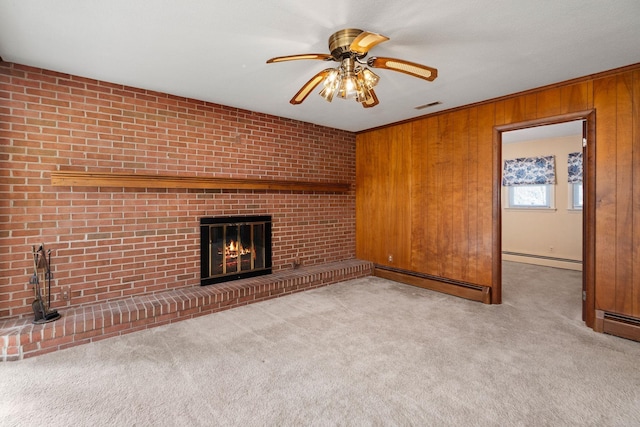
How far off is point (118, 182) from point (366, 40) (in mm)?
2610

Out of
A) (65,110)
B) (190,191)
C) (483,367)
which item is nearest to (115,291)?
(190,191)

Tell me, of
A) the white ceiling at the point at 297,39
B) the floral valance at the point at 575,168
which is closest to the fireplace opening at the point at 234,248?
the white ceiling at the point at 297,39

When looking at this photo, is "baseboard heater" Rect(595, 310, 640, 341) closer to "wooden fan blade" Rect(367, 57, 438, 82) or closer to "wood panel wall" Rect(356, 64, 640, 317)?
"wood panel wall" Rect(356, 64, 640, 317)

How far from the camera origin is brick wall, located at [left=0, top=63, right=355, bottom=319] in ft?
8.71

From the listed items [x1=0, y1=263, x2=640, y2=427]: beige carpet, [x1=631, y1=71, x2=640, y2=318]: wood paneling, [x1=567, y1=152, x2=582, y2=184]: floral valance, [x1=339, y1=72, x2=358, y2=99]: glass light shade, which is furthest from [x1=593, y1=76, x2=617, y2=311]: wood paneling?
[x1=567, y1=152, x2=582, y2=184]: floral valance

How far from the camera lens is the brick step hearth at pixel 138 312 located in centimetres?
240

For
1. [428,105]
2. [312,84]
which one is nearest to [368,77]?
[312,84]

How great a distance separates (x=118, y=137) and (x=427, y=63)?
9.88 ft

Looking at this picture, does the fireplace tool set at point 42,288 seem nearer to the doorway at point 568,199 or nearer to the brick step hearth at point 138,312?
the brick step hearth at point 138,312

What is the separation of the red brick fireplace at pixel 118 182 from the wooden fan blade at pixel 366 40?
2.33m

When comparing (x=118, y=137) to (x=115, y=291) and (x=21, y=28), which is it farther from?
(x=115, y=291)

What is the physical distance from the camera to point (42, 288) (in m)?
2.74

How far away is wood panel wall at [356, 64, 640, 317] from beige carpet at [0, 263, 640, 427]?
707mm

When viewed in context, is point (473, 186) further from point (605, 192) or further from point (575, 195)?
point (575, 195)
